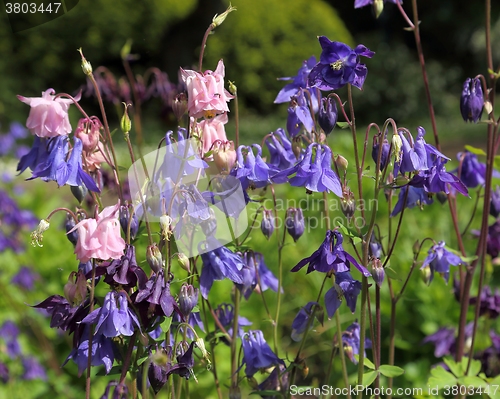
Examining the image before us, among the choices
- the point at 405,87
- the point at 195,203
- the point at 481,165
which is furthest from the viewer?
the point at 405,87

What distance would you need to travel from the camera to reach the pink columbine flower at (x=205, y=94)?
4.08 feet

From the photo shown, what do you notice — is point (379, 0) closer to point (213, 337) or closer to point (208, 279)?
point (208, 279)

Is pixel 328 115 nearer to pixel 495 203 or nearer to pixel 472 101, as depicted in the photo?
pixel 472 101

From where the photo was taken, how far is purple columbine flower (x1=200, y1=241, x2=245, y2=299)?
137 centimetres

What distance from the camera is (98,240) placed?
3.85 feet

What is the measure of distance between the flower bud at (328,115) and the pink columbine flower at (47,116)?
24.9 inches

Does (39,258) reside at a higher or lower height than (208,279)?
lower

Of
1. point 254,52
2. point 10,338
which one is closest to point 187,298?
point 10,338

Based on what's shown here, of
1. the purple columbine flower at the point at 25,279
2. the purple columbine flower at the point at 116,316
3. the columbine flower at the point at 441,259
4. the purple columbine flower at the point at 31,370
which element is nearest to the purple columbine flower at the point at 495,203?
the columbine flower at the point at 441,259

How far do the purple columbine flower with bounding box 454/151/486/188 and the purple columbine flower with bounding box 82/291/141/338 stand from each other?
131cm

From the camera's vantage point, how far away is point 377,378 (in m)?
1.55

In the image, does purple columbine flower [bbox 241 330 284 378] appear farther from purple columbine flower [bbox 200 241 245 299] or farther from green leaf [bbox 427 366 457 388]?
green leaf [bbox 427 366 457 388]

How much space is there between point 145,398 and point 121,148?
9665 mm

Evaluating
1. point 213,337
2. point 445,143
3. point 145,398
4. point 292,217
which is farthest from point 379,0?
point 445,143
